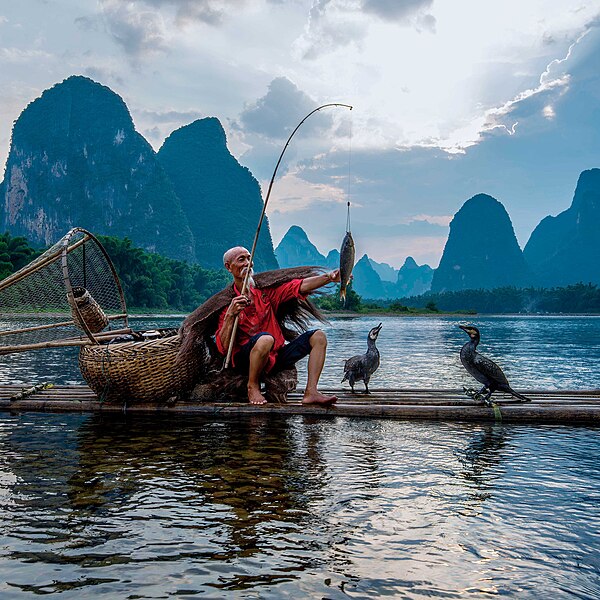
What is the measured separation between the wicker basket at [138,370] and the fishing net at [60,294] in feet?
2.24

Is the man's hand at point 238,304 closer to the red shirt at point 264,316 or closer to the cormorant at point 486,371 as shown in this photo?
the red shirt at point 264,316

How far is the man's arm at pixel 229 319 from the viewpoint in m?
4.63

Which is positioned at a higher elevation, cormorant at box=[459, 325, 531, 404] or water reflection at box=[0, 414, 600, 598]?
cormorant at box=[459, 325, 531, 404]

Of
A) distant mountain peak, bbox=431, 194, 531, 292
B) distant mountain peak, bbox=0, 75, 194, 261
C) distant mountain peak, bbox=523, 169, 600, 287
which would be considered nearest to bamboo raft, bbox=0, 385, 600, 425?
distant mountain peak, bbox=0, 75, 194, 261

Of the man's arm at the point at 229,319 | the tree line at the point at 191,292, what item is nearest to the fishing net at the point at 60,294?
the man's arm at the point at 229,319

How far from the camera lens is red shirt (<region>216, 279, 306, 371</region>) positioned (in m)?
5.29

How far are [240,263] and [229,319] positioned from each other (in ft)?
1.54

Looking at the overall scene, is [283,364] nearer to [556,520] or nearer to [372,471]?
[372,471]

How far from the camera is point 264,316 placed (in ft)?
17.5

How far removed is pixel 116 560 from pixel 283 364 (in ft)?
10.4

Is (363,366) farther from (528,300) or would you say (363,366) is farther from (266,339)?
(528,300)

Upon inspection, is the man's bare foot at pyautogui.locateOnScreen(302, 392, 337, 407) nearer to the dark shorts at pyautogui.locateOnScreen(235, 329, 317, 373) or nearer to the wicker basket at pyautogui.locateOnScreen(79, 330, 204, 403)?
the dark shorts at pyautogui.locateOnScreen(235, 329, 317, 373)

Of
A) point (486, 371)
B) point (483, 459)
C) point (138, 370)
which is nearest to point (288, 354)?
point (138, 370)

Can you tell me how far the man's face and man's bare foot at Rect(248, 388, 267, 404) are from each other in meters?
0.98
